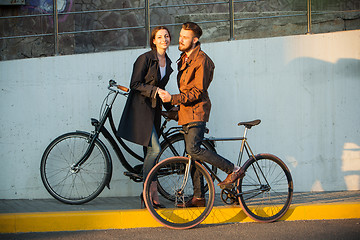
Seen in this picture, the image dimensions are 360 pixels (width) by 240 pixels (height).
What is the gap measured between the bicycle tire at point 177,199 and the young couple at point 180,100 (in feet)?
0.41

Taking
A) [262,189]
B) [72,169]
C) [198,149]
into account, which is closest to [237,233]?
[262,189]

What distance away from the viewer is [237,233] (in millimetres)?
4836

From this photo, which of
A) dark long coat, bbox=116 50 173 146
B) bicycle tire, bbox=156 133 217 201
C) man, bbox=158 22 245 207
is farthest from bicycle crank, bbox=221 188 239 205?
dark long coat, bbox=116 50 173 146

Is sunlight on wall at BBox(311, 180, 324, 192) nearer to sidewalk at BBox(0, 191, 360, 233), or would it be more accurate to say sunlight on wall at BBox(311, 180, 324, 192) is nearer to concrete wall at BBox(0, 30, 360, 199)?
concrete wall at BBox(0, 30, 360, 199)

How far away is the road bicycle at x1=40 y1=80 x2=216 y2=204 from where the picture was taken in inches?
228

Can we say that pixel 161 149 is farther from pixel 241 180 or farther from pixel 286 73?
pixel 286 73

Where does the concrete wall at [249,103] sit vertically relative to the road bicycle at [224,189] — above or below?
above

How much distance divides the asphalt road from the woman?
578mm

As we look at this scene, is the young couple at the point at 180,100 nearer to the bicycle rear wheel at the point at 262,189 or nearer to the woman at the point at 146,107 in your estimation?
the woman at the point at 146,107

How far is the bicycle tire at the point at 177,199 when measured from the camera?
492 centimetres

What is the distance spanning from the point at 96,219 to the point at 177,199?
872 mm

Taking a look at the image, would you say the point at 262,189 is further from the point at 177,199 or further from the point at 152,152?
the point at 152,152

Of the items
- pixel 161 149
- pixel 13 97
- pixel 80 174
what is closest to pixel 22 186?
pixel 80 174

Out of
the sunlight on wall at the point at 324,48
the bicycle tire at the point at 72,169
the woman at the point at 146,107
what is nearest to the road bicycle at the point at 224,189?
the woman at the point at 146,107
